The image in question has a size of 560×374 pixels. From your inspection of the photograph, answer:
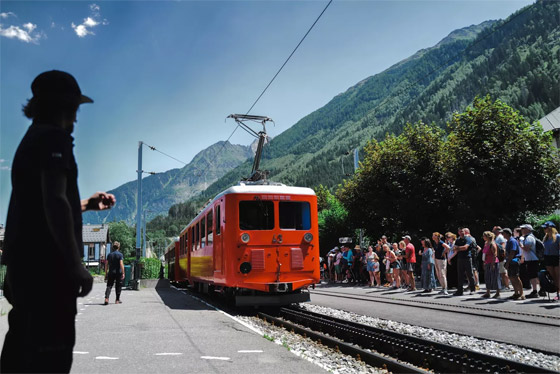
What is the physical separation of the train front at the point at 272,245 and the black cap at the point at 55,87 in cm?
937

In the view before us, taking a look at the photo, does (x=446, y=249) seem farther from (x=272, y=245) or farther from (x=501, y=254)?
(x=272, y=245)

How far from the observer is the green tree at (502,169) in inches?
872

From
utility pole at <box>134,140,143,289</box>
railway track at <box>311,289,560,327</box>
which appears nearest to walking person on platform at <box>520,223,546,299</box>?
railway track at <box>311,289,560,327</box>

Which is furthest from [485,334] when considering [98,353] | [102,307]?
[102,307]

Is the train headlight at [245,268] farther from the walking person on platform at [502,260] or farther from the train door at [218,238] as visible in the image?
the walking person on platform at [502,260]

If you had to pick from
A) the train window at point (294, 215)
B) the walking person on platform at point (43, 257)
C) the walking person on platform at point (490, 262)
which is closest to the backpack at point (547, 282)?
the walking person on platform at point (490, 262)

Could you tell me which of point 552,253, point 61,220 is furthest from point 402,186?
point 61,220

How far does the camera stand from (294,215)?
12.6 meters

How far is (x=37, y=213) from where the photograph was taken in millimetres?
2477

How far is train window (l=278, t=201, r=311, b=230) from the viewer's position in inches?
491

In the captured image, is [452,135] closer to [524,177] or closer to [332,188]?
[524,177]

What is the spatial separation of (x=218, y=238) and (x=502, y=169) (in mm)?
14744

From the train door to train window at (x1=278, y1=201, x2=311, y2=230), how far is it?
1503 mm

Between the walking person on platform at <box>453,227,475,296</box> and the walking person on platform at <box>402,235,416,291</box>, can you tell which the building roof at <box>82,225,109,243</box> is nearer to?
the walking person on platform at <box>402,235,416,291</box>
